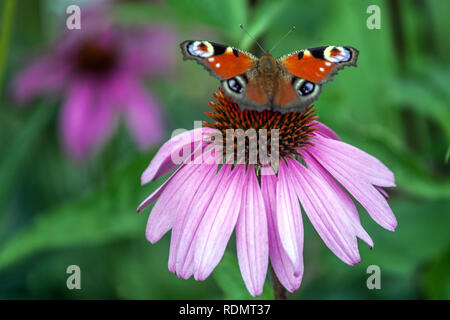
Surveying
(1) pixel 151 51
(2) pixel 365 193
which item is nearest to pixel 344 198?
(2) pixel 365 193

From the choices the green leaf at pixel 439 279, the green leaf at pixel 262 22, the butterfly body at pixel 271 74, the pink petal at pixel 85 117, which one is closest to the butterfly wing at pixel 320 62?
Result: the butterfly body at pixel 271 74

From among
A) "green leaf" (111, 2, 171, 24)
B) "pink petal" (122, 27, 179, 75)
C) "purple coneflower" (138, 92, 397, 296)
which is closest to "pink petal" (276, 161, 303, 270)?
"purple coneflower" (138, 92, 397, 296)

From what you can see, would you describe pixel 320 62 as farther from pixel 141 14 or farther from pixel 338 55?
pixel 141 14

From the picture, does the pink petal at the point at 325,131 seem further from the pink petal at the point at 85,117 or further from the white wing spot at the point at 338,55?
the pink petal at the point at 85,117

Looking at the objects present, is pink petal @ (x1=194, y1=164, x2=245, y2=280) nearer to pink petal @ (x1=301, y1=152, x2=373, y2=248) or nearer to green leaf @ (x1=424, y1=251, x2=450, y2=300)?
pink petal @ (x1=301, y1=152, x2=373, y2=248)

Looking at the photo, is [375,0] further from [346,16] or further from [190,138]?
[190,138]
